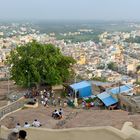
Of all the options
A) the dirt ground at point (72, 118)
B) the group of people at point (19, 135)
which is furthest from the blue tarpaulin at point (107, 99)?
the group of people at point (19, 135)

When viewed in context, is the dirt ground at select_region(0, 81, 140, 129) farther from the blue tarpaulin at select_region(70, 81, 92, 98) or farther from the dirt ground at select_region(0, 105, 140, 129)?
the blue tarpaulin at select_region(70, 81, 92, 98)

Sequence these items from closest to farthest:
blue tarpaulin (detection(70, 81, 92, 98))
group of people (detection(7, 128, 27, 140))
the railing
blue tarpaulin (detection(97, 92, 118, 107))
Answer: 1. group of people (detection(7, 128, 27, 140))
2. the railing
3. blue tarpaulin (detection(97, 92, 118, 107))
4. blue tarpaulin (detection(70, 81, 92, 98))

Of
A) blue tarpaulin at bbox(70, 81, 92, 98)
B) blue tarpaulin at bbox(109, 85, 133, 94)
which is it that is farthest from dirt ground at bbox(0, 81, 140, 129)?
blue tarpaulin at bbox(109, 85, 133, 94)

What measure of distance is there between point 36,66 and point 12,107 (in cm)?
385

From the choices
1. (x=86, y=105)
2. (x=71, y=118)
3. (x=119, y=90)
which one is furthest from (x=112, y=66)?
(x=71, y=118)

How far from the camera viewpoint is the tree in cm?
1980

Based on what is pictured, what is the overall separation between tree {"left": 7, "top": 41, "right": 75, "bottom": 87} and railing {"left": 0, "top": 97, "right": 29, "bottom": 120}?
2047 mm

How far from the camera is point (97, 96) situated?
1827cm

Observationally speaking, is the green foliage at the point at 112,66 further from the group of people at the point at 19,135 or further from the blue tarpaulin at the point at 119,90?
the group of people at the point at 19,135

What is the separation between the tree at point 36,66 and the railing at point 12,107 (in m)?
2.05

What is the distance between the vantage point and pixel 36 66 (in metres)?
19.9

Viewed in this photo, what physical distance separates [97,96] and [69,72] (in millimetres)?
3175

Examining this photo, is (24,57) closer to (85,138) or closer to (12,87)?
(12,87)

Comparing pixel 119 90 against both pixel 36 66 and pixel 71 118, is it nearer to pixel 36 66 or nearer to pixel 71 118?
pixel 36 66
